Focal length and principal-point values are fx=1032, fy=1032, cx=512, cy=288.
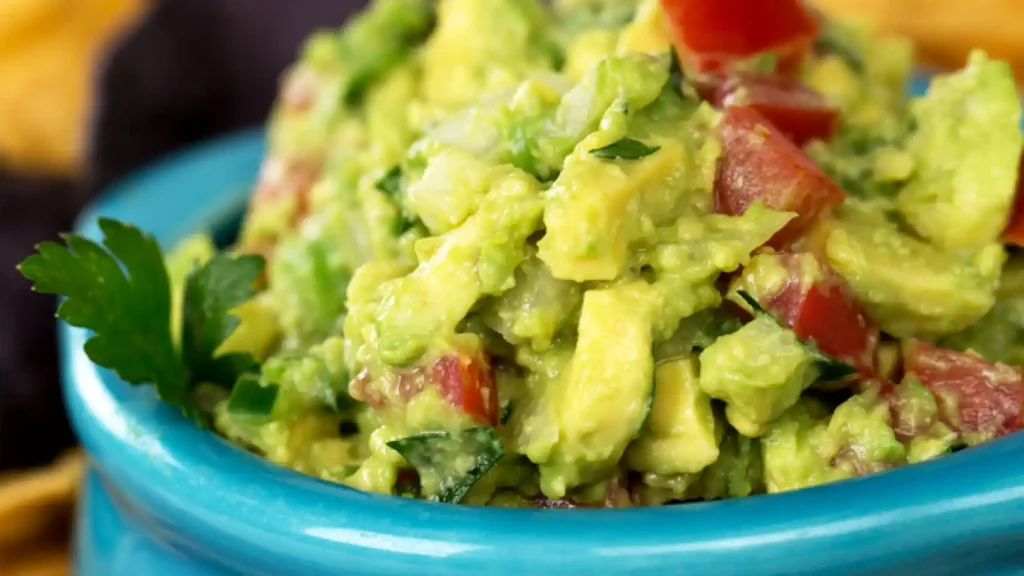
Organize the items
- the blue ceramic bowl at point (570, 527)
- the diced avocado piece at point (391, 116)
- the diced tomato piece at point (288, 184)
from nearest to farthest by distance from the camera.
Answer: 1. the blue ceramic bowl at point (570, 527)
2. the diced avocado piece at point (391, 116)
3. the diced tomato piece at point (288, 184)

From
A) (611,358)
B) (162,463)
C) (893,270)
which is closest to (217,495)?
(162,463)

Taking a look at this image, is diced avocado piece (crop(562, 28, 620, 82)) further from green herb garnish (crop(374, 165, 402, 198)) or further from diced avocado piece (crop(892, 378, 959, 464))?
diced avocado piece (crop(892, 378, 959, 464))

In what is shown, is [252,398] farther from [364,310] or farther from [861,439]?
[861,439]

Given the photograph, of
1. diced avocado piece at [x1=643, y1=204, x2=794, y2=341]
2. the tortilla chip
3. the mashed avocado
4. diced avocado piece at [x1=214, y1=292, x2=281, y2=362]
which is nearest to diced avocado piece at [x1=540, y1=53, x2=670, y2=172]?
the mashed avocado

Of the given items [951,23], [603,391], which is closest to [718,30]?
[603,391]

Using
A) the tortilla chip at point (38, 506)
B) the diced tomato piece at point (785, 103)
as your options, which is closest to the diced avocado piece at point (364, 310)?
the diced tomato piece at point (785, 103)

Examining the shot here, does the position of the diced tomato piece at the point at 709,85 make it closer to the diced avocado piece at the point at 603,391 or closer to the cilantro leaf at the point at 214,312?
the diced avocado piece at the point at 603,391
